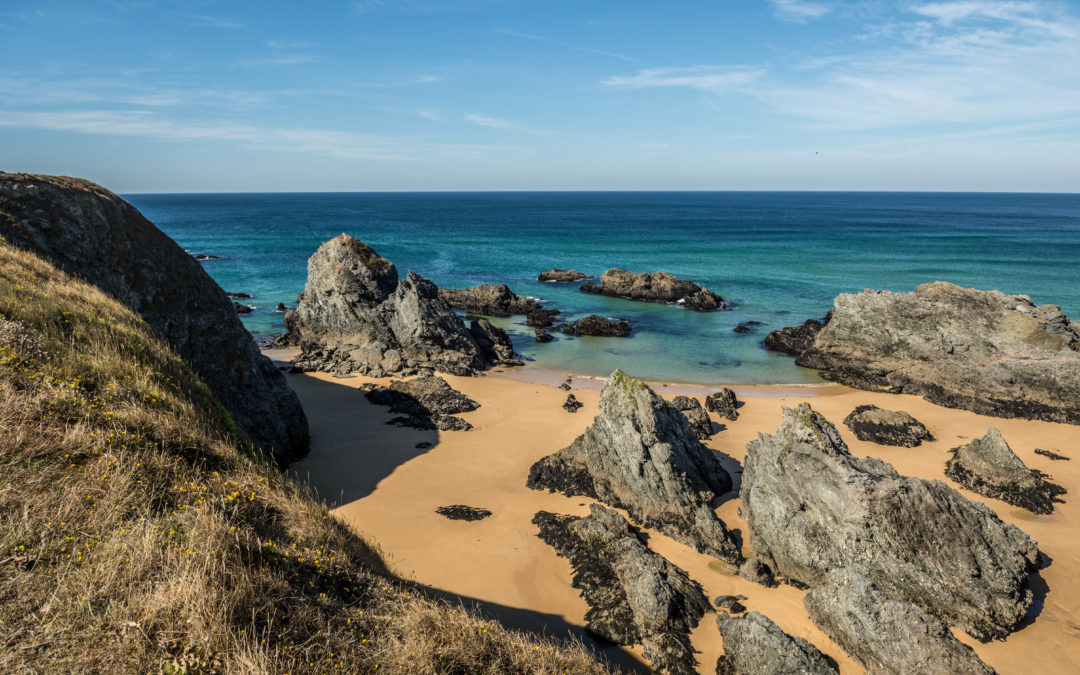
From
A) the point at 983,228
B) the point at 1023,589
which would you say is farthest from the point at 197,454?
the point at 983,228

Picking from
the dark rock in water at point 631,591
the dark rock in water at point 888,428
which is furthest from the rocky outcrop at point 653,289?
the dark rock in water at point 631,591

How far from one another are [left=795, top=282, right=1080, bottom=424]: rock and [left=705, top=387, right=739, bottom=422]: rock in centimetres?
903

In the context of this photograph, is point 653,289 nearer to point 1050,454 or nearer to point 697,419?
point 697,419

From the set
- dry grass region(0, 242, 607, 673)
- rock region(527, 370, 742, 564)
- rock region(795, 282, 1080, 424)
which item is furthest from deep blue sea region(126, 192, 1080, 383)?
dry grass region(0, 242, 607, 673)

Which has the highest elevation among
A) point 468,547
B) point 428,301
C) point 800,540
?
point 428,301

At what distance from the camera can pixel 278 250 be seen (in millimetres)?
76375

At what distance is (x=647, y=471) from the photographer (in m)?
14.4

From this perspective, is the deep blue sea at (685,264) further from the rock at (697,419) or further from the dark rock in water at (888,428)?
the dark rock in water at (888,428)

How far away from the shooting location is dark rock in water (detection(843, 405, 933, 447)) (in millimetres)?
19641

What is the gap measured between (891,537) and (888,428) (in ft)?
36.1

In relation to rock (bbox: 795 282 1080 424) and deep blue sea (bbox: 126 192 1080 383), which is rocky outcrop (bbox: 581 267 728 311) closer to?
deep blue sea (bbox: 126 192 1080 383)

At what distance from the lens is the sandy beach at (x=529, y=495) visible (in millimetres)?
10727

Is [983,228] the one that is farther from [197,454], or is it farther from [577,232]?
[197,454]

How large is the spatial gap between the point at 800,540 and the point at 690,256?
68.0 metres
